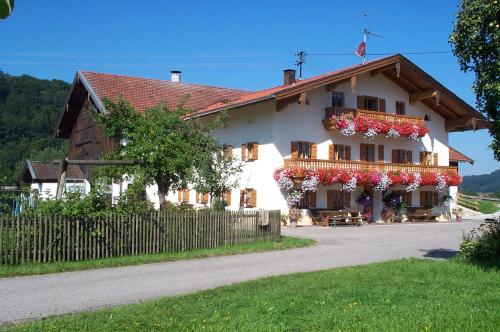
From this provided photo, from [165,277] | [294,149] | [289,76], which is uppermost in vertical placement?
[289,76]

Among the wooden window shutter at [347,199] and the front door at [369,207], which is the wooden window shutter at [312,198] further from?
the front door at [369,207]

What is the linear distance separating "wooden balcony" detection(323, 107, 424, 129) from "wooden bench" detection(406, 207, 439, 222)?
5146 mm

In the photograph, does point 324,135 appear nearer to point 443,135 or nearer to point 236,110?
point 236,110

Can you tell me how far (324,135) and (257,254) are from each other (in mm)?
15559

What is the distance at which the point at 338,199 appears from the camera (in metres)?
30.3

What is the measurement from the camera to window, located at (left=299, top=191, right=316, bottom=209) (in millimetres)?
28766

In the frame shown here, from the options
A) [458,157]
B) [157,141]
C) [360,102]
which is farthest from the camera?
[458,157]

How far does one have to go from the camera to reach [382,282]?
9844 millimetres

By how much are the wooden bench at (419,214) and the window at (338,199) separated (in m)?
4.86

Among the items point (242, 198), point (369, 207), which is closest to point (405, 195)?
point (369, 207)

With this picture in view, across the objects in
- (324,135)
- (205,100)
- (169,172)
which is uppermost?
(205,100)

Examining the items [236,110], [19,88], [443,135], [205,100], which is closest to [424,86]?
[443,135]

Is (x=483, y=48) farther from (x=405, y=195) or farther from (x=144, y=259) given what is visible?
(x=405, y=195)

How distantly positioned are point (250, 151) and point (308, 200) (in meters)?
3.99
